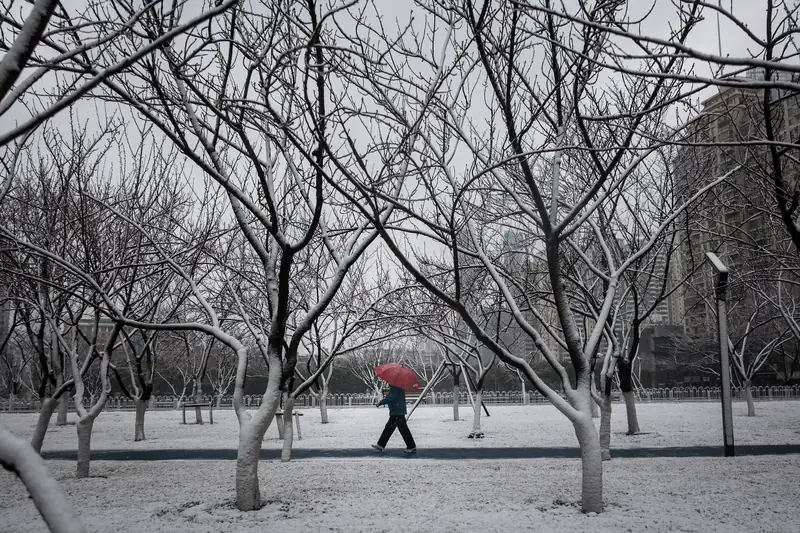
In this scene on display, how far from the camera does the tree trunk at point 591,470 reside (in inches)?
264

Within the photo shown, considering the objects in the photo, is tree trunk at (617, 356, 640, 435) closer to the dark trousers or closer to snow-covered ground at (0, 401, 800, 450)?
snow-covered ground at (0, 401, 800, 450)

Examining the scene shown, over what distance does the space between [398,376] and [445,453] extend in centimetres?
178

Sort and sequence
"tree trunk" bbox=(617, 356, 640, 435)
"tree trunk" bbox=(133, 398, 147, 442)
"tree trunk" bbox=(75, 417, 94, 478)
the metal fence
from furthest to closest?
the metal fence, "tree trunk" bbox=(133, 398, 147, 442), "tree trunk" bbox=(617, 356, 640, 435), "tree trunk" bbox=(75, 417, 94, 478)

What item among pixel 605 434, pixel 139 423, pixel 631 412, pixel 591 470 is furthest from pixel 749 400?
pixel 139 423

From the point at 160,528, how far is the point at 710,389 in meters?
37.5

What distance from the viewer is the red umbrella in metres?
13.2

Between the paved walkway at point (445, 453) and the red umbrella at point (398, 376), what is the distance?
1301mm

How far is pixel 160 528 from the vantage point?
625 cm

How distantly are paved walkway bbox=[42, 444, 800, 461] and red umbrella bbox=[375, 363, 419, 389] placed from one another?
4.27ft

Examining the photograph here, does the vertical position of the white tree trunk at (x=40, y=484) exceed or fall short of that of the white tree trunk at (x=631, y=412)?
it exceeds it

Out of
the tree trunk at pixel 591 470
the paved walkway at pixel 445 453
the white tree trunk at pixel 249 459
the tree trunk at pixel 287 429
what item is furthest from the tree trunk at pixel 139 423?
the tree trunk at pixel 591 470

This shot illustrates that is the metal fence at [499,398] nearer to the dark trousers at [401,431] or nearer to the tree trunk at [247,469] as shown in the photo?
the dark trousers at [401,431]

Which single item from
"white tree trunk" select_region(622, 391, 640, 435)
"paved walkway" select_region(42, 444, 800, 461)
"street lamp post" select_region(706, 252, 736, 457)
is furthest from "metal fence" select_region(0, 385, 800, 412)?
"street lamp post" select_region(706, 252, 736, 457)

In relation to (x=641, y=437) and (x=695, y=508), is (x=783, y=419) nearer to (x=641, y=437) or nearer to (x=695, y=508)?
(x=641, y=437)
